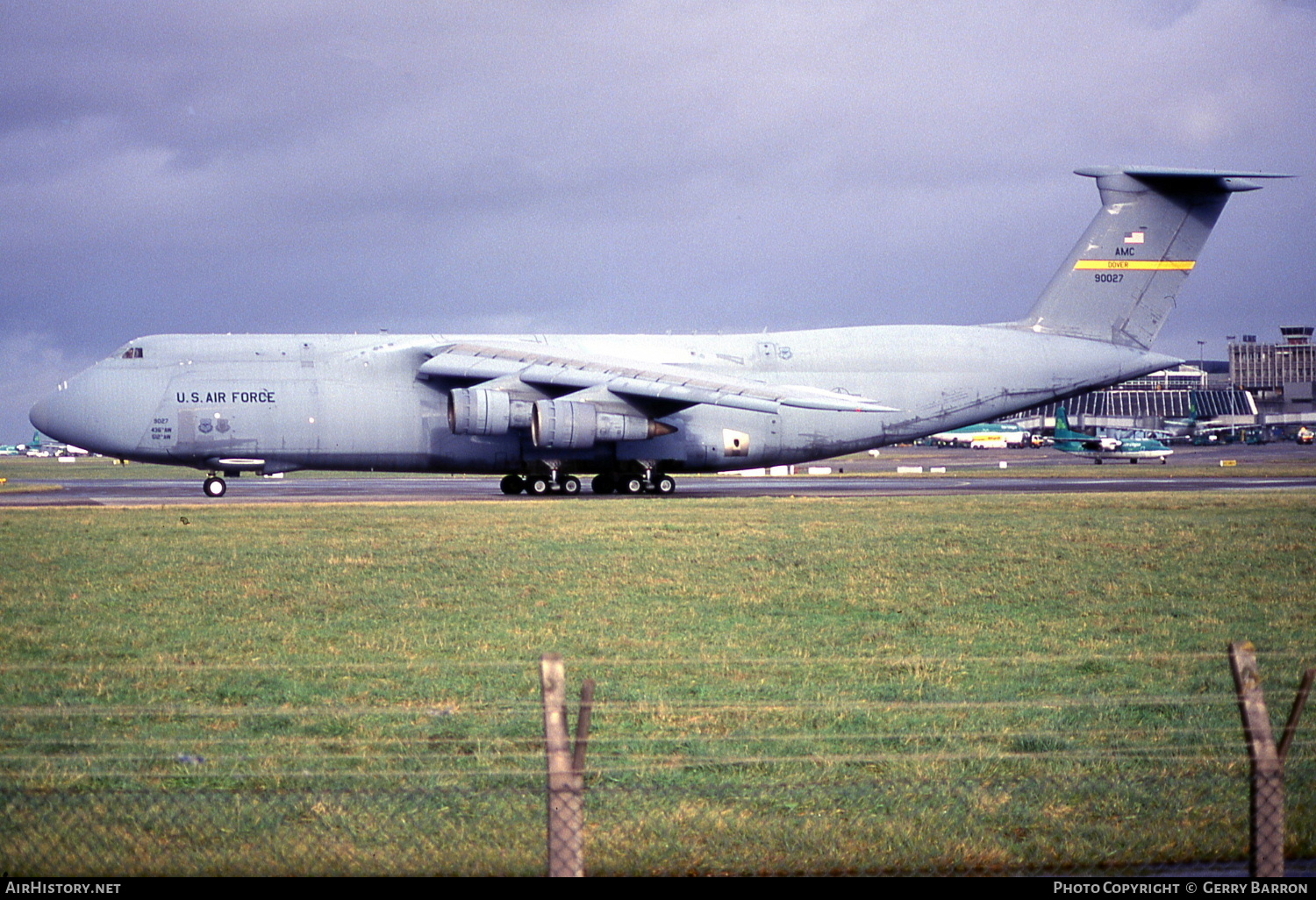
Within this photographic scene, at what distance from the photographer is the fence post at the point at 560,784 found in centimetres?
597

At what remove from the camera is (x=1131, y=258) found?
41250 mm

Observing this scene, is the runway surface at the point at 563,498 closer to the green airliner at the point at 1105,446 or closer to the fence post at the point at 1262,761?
the fence post at the point at 1262,761

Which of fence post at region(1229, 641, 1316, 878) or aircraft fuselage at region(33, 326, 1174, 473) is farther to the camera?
aircraft fuselage at region(33, 326, 1174, 473)

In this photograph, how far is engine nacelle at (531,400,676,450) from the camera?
36.5m

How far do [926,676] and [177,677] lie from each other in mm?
7120

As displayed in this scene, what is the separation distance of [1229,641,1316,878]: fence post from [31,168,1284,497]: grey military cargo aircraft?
93.7ft

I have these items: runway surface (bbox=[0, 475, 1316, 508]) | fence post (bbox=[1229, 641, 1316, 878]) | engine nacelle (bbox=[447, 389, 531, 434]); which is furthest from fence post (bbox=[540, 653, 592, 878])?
engine nacelle (bbox=[447, 389, 531, 434])

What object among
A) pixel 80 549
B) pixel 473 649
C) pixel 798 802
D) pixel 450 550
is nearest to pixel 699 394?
pixel 450 550

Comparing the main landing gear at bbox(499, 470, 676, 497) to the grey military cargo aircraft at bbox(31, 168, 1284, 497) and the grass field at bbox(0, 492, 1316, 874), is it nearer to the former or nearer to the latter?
the grey military cargo aircraft at bbox(31, 168, 1284, 497)

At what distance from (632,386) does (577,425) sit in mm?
1919

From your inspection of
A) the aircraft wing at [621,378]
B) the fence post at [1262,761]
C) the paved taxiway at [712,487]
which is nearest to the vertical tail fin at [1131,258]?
the paved taxiway at [712,487]
